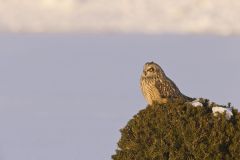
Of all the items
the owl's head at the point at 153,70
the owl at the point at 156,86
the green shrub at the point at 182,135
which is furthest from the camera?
the owl's head at the point at 153,70

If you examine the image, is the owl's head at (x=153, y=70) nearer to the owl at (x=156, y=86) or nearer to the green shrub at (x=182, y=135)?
the owl at (x=156, y=86)

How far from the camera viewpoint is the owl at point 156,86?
33.7 m

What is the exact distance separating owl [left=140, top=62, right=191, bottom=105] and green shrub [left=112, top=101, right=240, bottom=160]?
355cm

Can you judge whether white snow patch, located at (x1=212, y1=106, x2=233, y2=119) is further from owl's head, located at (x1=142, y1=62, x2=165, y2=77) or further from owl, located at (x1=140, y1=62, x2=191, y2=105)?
owl's head, located at (x1=142, y1=62, x2=165, y2=77)

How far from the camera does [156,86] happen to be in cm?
3394

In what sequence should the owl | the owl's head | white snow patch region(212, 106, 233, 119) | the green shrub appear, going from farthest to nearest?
1. the owl's head
2. the owl
3. white snow patch region(212, 106, 233, 119)
4. the green shrub

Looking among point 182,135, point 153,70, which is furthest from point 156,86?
point 182,135

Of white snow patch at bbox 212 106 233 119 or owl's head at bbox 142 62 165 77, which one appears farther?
owl's head at bbox 142 62 165 77

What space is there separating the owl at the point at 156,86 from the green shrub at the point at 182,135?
3.55 meters

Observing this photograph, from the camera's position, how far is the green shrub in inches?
1142

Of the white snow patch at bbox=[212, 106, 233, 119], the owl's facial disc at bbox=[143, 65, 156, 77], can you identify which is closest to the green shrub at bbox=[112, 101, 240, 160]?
the white snow patch at bbox=[212, 106, 233, 119]

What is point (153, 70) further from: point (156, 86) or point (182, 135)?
point (182, 135)

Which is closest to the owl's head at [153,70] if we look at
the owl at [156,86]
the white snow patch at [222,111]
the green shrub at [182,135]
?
Result: the owl at [156,86]

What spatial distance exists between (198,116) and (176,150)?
1.16 metres
